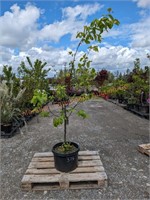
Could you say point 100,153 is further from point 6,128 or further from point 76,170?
point 6,128

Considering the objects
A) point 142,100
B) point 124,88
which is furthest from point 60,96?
point 124,88

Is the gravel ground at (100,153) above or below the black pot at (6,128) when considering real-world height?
below

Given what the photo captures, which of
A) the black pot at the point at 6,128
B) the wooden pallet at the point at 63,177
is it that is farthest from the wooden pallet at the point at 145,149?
the black pot at the point at 6,128

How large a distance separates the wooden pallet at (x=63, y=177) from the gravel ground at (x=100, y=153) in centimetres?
7

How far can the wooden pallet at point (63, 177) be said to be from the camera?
6.82 feet

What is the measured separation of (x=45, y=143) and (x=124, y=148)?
143 cm

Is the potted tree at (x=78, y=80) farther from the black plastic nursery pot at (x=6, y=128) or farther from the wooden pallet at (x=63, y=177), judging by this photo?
the black plastic nursery pot at (x=6, y=128)

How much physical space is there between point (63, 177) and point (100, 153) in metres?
1.02

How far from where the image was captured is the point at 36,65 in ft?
23.4

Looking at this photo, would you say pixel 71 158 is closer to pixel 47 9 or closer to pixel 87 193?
pixel 87 193

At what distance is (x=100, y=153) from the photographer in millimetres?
2996

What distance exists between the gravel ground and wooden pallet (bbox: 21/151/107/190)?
0.07 meters

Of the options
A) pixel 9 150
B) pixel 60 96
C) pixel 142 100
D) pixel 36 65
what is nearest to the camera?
pixel 60 96

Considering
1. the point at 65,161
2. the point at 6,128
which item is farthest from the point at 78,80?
the point at 6,128
